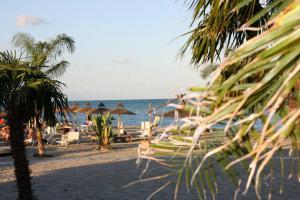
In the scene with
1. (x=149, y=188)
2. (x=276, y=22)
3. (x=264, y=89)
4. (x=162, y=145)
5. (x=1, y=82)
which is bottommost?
(x=149, y=188)


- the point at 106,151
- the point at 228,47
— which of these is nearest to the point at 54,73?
the point at 106,151

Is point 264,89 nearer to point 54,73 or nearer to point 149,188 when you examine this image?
point 149,188

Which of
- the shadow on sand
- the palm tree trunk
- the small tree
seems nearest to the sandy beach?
the shadow on sand

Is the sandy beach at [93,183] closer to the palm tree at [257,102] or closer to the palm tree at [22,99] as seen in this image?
the palm tree at [22,99]

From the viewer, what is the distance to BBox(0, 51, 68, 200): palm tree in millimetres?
6363

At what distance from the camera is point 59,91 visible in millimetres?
7414

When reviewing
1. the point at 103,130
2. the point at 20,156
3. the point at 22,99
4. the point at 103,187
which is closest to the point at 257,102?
the point at 20,156

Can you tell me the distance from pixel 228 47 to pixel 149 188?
4540mm

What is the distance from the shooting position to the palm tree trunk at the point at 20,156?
20.7 ft

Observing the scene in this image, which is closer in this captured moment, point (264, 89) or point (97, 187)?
point (264, 89)

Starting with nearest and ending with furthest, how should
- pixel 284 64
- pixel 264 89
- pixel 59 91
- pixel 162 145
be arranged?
pixel 284 64, pixel 264 89, pixel 162 145, pixel 59 91

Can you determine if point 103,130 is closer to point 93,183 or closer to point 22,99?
point 93,183

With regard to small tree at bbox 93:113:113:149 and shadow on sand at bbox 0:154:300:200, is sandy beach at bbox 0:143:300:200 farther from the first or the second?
small tree at bbox 93:113:113:149

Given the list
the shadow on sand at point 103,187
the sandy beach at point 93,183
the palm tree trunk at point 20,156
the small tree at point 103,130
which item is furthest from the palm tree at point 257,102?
the small tree at point 103,130
